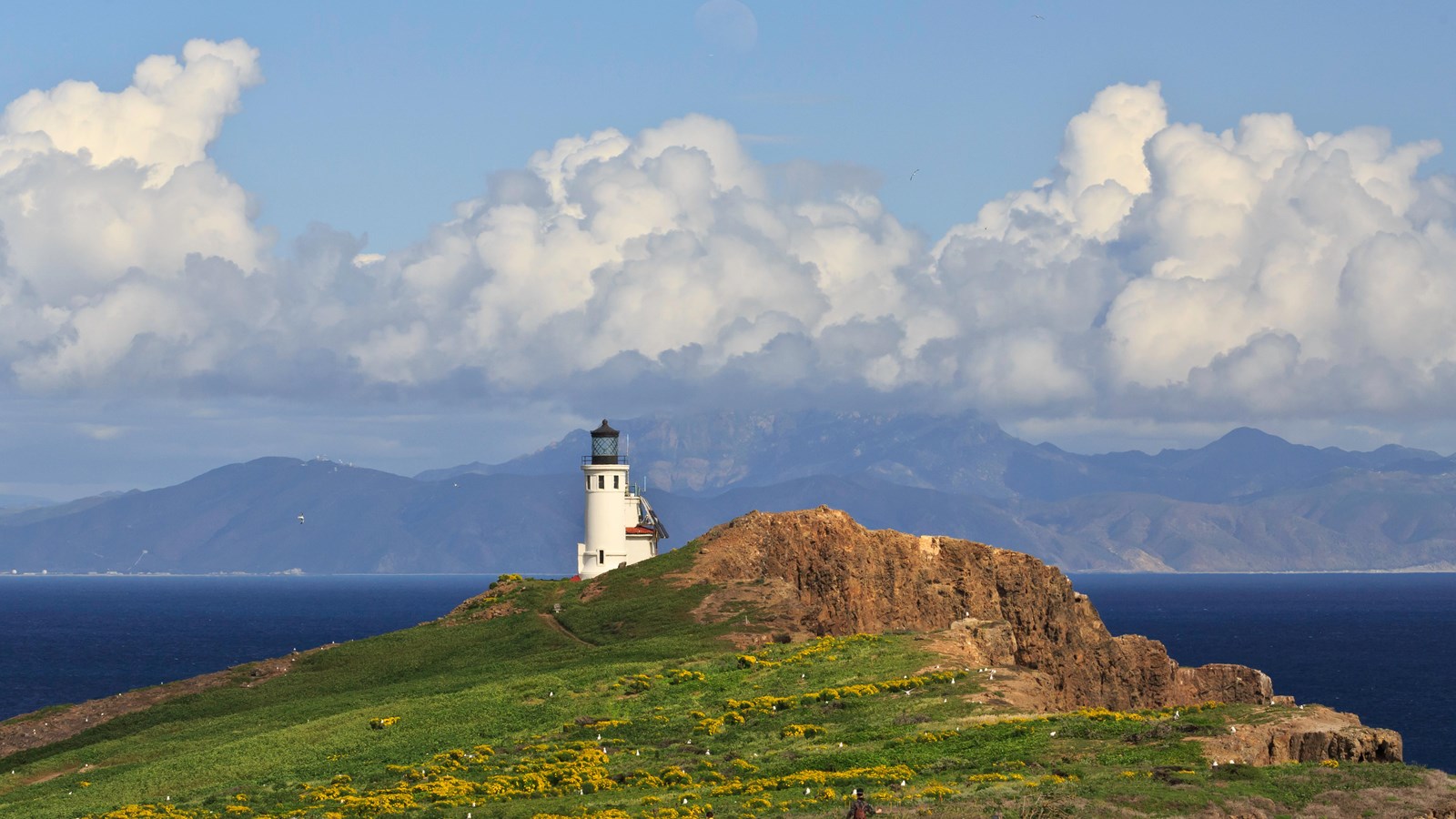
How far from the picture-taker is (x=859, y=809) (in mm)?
38844

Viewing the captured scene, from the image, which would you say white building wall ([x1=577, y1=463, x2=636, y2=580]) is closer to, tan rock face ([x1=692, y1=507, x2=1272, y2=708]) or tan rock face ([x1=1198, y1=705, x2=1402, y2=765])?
tan rock face ([x1=692, y1=507, x2=1272, y2=708])

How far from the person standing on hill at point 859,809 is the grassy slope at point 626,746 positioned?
1567mm

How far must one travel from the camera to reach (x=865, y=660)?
65.0m

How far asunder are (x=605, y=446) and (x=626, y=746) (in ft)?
211

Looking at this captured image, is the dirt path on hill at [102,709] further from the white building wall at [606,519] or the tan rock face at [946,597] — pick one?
the white building wall at [606,519]

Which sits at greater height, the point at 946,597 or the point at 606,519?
the point at 606,519

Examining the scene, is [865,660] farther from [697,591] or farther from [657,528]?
[657,528]

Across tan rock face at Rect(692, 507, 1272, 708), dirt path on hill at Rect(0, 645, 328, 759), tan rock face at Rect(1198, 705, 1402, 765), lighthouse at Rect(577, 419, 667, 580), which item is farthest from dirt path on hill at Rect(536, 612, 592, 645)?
tan rock face at Rect(1198, 705, 1402, 765)

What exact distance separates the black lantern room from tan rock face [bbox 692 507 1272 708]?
88.7ft

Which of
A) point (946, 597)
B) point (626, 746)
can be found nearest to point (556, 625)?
point (946, 597)

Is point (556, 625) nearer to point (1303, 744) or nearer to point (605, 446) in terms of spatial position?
point (605, 446)

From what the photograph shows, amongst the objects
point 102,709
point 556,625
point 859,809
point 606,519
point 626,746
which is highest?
point 606,519

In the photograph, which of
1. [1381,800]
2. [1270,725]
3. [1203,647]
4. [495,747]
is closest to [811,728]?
[495,747]

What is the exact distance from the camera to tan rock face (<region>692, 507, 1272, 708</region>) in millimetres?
85750
